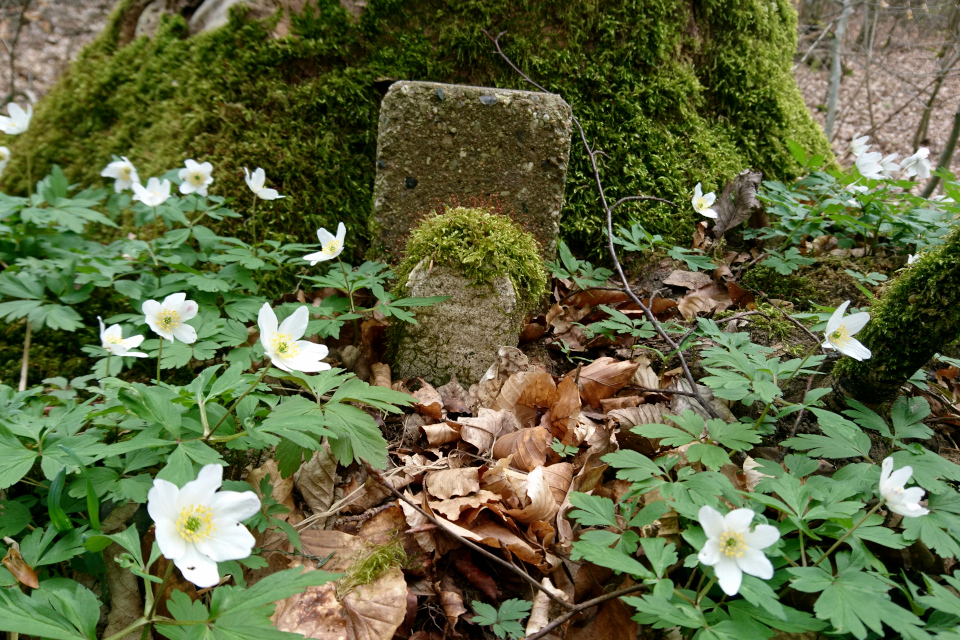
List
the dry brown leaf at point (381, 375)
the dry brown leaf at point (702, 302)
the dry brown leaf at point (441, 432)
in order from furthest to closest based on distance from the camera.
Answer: the dry brown leaf at point (702, 302) → the dry brown leaf at point (381, 375) → the dry brown leaf at point (441, 432)

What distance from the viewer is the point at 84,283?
8.96 feet

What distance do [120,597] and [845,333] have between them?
2193 millimetres

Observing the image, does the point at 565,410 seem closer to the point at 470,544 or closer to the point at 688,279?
the point at 470,544

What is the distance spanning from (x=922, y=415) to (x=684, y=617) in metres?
1.11

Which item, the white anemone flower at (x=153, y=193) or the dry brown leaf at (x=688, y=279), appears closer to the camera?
the white anemone flower at (x=153, y=193)

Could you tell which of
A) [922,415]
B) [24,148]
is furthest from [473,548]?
[24,148]

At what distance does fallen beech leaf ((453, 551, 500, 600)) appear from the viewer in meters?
1.70

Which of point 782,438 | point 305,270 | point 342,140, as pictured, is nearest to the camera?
point 782,438

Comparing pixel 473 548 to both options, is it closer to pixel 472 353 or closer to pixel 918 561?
pixel 472 353

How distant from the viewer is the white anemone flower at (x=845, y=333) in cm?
169

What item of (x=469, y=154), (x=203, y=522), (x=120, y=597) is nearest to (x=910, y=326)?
(x=469, y=154)

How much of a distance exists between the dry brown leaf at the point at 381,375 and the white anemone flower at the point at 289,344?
79 centimetres

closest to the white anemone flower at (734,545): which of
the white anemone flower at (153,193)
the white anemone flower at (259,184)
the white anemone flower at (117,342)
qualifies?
the white anemone flower at (117,342)

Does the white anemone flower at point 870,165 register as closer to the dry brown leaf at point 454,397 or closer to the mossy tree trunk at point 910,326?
the mossy tree trunk at point 910,326
